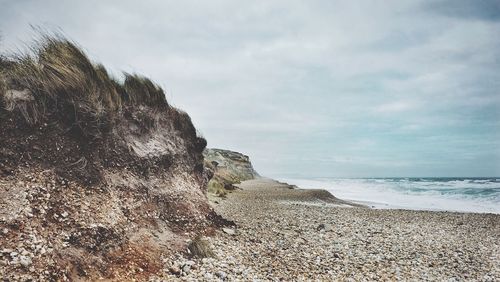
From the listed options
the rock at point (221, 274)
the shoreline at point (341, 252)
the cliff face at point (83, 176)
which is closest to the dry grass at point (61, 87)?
the cliff face at point (83, 176)

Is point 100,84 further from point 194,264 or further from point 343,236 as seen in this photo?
point 343,236

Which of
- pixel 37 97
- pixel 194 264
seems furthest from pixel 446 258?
pixel 37 97

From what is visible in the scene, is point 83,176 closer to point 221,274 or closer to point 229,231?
point 221,274

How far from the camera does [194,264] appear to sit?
7.61 meters

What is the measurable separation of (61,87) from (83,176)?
215 centimetres

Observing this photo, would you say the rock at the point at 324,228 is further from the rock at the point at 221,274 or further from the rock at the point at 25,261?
the rock at the point at 25,261

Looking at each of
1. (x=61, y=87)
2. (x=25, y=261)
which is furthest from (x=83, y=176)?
(x=25, y=261)

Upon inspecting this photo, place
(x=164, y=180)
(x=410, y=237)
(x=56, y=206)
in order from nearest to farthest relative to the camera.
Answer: (x=56, y=206)
(x=164, y=180)
(x=410, y=237)

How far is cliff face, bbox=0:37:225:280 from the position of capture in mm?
6090

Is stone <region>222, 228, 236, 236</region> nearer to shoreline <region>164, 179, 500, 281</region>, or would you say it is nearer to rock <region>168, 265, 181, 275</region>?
shoreline <region>164, 179, 500, 281</region>

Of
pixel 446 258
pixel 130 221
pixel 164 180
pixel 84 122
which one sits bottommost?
pixel 446 258

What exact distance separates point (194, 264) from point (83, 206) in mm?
2659

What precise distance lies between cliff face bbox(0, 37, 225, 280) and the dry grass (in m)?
0.02

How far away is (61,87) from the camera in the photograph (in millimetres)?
7934
